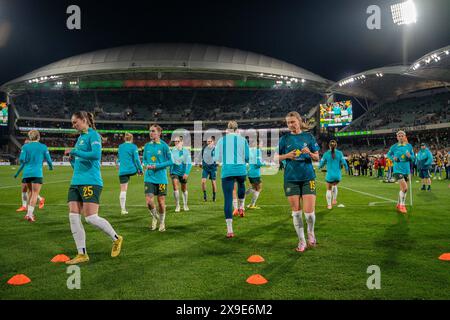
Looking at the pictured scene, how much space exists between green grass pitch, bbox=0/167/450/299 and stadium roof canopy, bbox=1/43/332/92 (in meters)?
64.2

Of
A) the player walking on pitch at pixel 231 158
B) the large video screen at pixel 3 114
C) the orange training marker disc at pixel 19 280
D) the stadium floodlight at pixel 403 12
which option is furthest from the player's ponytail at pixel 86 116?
the large video screen at pixel 3 114

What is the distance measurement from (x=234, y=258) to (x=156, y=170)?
2.94 metres

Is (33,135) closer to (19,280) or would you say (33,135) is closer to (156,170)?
(156,170)

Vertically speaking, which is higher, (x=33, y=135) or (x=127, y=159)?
(x=33, y=135)

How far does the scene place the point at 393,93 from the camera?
2808 inches

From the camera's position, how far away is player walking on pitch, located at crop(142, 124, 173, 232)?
302 inches

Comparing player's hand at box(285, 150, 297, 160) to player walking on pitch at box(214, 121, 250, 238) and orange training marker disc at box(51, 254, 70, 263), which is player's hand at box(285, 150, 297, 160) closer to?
player walking on pitch at box(214, 121, 250, 238)

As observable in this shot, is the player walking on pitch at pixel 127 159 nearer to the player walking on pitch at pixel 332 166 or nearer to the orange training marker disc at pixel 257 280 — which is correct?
the player walking on pitch at pixel 332 166

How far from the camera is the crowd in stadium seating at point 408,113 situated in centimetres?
5895

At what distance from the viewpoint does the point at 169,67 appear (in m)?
69.8

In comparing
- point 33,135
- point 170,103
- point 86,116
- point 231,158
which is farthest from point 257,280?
point 170,103
